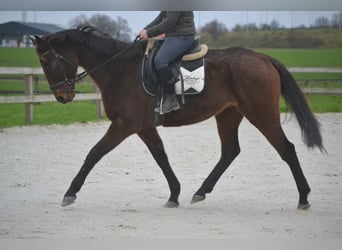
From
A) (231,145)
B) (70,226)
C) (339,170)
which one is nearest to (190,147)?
(231,145)

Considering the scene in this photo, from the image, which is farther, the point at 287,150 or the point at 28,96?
the point at 28,96

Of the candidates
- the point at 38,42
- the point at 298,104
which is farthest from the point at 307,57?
the point at 38,42

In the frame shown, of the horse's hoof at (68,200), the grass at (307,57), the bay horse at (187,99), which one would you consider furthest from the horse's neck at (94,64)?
the grass at (307,57)

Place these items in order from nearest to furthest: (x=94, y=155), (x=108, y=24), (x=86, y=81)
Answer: (x=94, y=155) < (x=108, y=24) < (x=86, y=81)

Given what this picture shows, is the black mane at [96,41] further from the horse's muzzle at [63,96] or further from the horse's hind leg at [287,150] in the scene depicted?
the horse's hind leg at [287,150]

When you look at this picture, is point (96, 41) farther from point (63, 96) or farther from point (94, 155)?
point (94, 155)

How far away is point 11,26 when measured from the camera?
5.29 m

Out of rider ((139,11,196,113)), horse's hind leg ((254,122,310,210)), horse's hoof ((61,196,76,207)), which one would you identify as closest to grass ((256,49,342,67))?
horse's hind leg ((254,122,310,210))

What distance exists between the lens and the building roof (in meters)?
5.27

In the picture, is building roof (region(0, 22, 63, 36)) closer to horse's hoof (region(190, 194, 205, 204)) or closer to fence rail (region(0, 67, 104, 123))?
fence rail (region(0, 67, 104, 123))

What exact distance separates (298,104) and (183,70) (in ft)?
3.12

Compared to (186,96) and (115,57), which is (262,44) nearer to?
(186,96)

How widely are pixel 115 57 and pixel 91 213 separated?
1257 mm

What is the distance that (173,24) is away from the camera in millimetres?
5434
